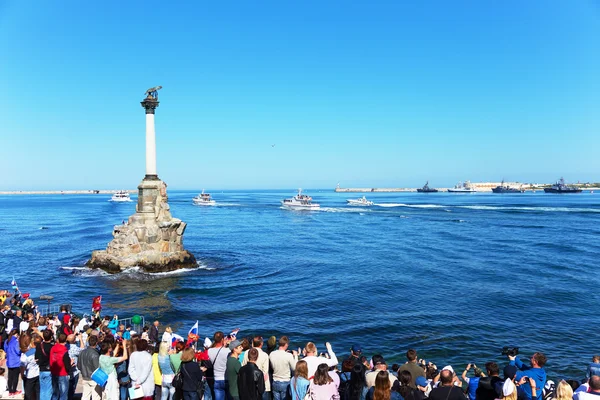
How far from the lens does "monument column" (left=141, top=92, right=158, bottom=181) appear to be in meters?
37.9

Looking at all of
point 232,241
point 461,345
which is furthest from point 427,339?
point 232,241

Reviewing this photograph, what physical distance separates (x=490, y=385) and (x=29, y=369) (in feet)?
28.1

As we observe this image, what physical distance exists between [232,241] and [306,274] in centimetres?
2224

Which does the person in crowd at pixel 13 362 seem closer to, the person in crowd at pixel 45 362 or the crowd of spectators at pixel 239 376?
the crowd of spectators at pixel 239 376

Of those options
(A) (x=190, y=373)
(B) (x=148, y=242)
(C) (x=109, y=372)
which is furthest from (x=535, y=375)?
(B) (x=148, y=242)

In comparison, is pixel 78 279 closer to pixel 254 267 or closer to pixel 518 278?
pixel 254 267

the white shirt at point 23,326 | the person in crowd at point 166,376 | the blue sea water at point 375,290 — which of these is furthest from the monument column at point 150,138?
the person in crowd at point 166,376

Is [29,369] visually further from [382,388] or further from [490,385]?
[490,385]

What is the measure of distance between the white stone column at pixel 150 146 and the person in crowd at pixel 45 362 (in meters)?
30.9

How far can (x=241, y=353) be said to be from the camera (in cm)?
834

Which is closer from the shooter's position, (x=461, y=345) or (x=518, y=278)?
(x=461, y=345)

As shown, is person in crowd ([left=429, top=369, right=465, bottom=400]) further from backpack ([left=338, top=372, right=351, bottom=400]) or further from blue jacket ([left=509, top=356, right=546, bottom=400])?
blue jacket ([left=509, top=356, right=546, bottom=400])

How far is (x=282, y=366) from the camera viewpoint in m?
7.95

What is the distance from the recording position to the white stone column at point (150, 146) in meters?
37.9
